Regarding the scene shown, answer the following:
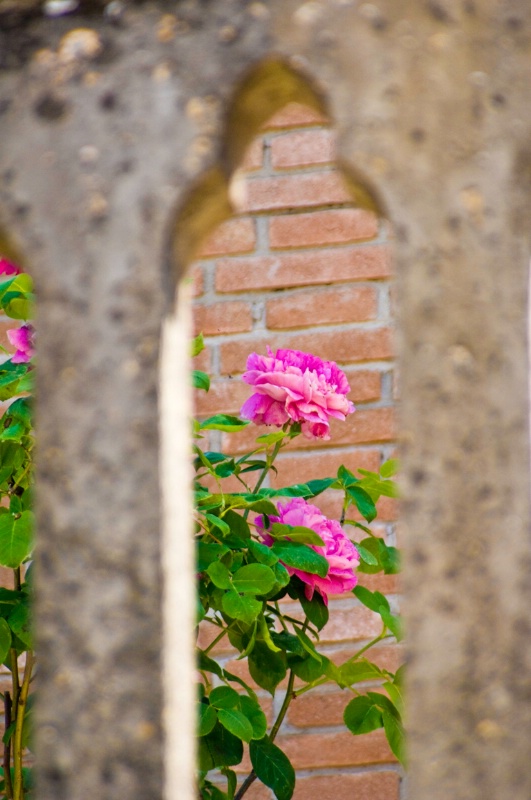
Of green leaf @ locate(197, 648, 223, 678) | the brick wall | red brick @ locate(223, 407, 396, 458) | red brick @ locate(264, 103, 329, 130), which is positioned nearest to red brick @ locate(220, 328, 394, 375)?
the brick wall

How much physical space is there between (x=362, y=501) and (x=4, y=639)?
48 cm

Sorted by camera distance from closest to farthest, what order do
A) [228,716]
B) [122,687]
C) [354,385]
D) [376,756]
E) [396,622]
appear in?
[122,687] < [228,716] < [396,622] < [376,756] < [354,385]

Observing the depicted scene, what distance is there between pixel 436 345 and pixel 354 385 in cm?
113

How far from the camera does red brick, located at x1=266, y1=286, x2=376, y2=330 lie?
5.72 feet

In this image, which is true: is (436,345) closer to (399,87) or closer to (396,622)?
(399,87)

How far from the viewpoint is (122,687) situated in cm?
58

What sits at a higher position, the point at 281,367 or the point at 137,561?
the point at 281,367

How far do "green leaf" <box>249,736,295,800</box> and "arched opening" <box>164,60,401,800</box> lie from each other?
1.49 feet

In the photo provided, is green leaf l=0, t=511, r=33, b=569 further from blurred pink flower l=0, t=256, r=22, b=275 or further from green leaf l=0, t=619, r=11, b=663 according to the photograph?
blurred pink flower l=0, t=256, r=22, b=275

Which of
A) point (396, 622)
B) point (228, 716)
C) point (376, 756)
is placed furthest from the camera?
point (376, 756)

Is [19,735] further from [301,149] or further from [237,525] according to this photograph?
[301,149]

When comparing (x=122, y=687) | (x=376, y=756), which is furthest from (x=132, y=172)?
(x=376, y=756)

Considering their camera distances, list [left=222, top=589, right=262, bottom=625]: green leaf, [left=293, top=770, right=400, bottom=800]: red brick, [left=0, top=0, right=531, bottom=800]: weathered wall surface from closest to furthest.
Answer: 1. [left=0, top=0, right=531, bottom=800]: weathered wall surface
2. [left=222, top=589, right=262, bottom=625]: green leaf
3. [left=293, top=770, right=400, bottom=800]: red brick

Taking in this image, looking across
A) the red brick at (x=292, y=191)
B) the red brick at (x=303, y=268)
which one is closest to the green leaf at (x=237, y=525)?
the red brick at (x=303, y=268)
